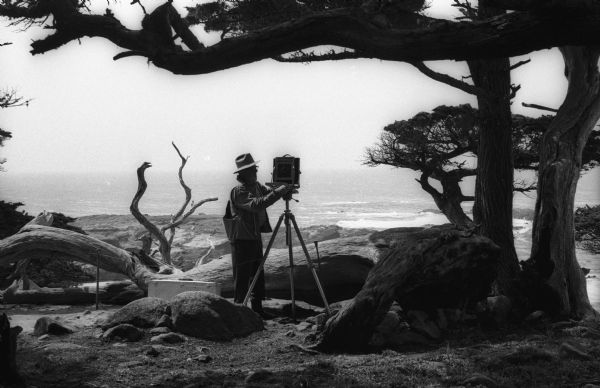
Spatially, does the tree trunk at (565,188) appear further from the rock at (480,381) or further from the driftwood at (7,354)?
the driftwood at (7,354)

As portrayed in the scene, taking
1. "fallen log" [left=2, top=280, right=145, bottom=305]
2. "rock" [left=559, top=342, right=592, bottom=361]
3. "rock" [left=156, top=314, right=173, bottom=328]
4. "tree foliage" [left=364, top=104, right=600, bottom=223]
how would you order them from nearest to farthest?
"rock" [left=559, top=342, right=592, bottom=361], "rock" [left=156, top=314, right=173, bottom=328], "fallen log" [left=2, top=280, right=145, bottom=305], "tree foliage" [left=364, top=104, right=600, bottom=223]

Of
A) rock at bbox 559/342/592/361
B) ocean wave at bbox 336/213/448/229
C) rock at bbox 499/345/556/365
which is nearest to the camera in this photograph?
rock at bbox 499/345/556/365

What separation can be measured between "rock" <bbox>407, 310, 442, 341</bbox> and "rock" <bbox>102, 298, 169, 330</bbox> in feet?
9.02

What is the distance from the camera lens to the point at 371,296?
6480 millimetres

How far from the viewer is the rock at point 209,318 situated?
22.5 feet

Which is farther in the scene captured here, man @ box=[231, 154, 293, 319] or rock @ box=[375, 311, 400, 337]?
man @ box=[231, 154, 293, 319]

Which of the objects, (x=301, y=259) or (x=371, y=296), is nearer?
(x=371, y=296)

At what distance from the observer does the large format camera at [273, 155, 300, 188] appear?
7.36 m

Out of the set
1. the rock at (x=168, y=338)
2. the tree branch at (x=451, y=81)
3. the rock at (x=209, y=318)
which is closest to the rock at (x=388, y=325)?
the rock at (x=209, y=318)

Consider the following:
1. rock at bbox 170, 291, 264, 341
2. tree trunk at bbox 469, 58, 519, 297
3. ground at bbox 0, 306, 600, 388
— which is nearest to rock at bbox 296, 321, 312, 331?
ground at bbox 0, 306, 600, 388

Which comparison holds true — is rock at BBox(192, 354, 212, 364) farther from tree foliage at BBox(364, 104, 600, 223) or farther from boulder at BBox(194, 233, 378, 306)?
tree foliage at BBox(364, 104, 600, 223)

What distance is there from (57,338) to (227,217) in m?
2.36

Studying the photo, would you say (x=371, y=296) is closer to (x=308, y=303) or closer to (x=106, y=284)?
(x=308, y=303)

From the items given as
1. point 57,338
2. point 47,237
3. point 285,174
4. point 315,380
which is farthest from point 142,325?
point 47,237
